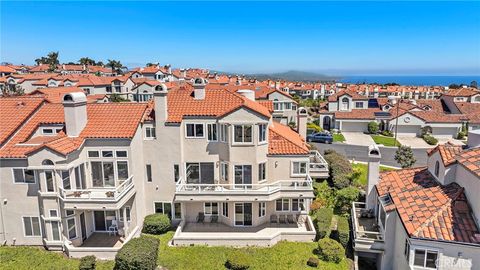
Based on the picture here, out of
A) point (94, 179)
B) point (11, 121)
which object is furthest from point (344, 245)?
point (11, 121)

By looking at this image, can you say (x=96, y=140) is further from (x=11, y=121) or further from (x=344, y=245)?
(x=344, y=245)

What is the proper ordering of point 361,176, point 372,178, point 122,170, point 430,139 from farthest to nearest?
1. point 430,139
2. point 361,176
3. point 372,178
4. point 122,170

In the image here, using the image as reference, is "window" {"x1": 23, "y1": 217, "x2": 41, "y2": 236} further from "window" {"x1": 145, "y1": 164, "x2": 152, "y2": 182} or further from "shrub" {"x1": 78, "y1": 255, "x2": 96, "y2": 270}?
"window" {"x1": 145, "y1": 164, "x2": 152, "y2": 182}

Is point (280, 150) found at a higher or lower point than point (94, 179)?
higher

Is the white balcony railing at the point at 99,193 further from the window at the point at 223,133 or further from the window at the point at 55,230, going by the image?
the window at the point at 223,133

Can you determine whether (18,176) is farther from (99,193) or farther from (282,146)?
(282,146)

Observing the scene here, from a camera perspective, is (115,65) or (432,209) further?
(115,65)

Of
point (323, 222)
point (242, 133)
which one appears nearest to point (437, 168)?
point (323, 222)
